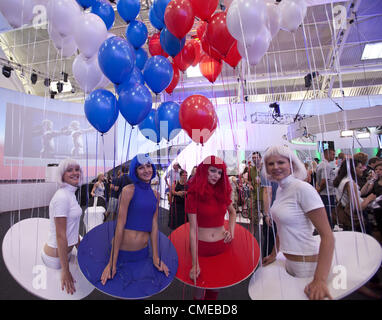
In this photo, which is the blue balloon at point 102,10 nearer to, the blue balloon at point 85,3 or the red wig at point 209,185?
the blue balloon at point 85,3

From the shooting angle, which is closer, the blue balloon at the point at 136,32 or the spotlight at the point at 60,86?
the blue balloon at the point at 136,32

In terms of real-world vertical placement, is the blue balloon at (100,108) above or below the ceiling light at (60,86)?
below

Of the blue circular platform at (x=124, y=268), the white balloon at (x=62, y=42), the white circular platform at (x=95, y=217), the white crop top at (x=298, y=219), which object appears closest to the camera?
the white crop top at (x=298, y=219)

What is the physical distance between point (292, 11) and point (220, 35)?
596 millimetres

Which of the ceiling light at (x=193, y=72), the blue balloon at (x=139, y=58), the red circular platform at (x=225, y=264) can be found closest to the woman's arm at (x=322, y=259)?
the red circular platform at (x=225, y=264)

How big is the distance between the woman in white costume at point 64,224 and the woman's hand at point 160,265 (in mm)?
501

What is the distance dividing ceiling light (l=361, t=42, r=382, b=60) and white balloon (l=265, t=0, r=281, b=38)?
6632 mm

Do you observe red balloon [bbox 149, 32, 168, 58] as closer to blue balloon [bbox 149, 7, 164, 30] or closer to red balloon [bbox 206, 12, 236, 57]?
blue balloon [bbox 149, 7, 164, 30]

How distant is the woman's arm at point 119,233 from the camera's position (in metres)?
1.27

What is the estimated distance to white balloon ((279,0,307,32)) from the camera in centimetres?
162

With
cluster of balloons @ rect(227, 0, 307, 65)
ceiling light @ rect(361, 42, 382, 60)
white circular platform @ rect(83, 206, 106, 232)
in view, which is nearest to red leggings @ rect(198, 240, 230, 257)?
cluster of balloons @ rect(227, 0, 307, 65)

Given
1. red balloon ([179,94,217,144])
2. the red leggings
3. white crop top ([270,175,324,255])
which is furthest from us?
red balloon ([179,94,217,144])

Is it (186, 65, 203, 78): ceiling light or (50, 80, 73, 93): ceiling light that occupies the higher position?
(186, 65, 203, 78): ceiling light

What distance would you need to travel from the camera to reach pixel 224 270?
4.49ft
